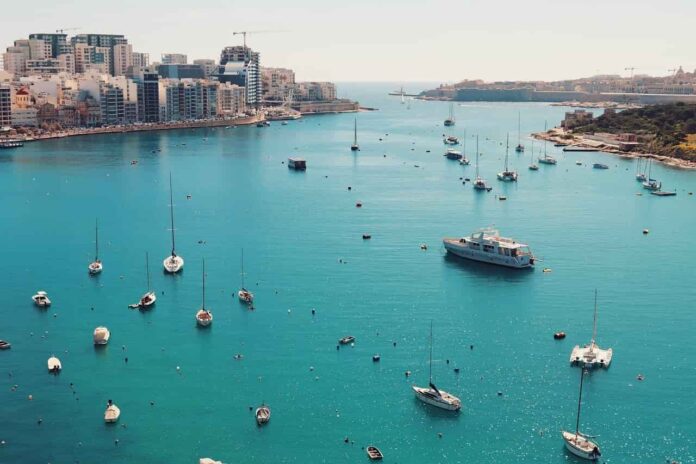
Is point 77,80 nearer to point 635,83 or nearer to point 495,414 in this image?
point 495,414

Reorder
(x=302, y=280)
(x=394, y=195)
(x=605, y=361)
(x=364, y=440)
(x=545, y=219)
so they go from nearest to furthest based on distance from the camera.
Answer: (x=364, y=440)
(x=605, y=361)
(x=302, y=280)
(x=545, y=219)
(x=394, y=195)

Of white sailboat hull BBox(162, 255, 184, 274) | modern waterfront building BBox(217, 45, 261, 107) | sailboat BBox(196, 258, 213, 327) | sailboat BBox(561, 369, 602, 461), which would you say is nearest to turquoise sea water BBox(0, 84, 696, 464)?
sailboat BBox(561, 369, 602, 461)

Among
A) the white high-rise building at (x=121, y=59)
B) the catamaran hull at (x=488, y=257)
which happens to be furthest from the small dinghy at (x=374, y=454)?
the white high-rise building at (x=121, y=59)

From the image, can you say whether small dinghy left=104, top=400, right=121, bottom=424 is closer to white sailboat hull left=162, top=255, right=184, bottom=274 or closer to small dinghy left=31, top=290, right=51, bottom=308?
small dinghy left=31, top=290, right=51, bottom=308

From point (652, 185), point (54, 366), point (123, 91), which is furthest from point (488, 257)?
point (123, 91)

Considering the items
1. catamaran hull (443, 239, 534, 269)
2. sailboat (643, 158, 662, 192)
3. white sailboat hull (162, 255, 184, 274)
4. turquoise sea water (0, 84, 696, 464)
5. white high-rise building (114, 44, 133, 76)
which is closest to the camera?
turquoise sea water (0, 84, 696, 464)

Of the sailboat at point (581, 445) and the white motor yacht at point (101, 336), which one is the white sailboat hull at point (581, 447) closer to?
the sailboat at point (581, 445)

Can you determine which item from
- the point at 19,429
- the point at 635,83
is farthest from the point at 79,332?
the point at 635,83

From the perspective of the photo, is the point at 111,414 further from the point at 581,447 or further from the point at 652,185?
the point at 652,185
